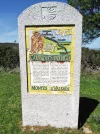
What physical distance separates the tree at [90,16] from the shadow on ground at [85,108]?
539 inches

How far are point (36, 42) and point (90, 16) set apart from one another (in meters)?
17.0

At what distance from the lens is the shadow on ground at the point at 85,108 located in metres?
5.72

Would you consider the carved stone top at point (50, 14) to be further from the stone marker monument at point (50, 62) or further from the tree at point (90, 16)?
the tree at point (90, 16)

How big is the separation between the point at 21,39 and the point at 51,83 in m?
1.08

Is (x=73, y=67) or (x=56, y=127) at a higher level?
(x=73, y=67)

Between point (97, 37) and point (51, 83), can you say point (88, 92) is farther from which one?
point (97, 37)

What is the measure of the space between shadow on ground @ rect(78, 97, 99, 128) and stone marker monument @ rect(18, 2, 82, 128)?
1.97 ft

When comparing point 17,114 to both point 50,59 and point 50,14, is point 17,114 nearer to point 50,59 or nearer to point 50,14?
point 50,59

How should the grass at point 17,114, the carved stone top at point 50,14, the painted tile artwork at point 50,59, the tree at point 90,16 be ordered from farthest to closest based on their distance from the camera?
the tree at point 90,16, the grass at point 17,114, the painted tile artwork at point 50,59, the carved stone top at point 50,14

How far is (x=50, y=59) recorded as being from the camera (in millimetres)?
4875

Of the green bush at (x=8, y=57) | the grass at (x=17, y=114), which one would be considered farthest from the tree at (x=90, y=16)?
the grass at (x=17, y=114)

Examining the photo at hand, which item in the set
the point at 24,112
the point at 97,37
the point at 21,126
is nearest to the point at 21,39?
the point at 24,112

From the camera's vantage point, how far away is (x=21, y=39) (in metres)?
4.84

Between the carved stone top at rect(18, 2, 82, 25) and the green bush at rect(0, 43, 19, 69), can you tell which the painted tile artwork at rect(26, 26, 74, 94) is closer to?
the carved stone top at rect(18, 2, 82, 25)
